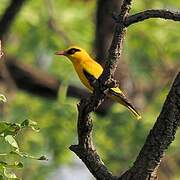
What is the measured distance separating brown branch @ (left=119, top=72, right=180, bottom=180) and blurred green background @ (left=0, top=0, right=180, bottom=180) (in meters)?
4.05

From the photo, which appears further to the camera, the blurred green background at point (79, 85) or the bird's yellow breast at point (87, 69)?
the blurred green background at point (79, 85)

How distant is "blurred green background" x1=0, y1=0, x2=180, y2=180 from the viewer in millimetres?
7769

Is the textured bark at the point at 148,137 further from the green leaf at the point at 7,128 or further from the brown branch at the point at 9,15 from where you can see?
the brown branch at the point at 9,15

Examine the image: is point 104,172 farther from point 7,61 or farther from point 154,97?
point 154,97

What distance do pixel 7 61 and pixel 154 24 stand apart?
5.80 feet

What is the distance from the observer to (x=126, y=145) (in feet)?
26.5

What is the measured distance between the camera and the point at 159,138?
3094 millimetres

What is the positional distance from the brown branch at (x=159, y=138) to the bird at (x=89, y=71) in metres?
1.57

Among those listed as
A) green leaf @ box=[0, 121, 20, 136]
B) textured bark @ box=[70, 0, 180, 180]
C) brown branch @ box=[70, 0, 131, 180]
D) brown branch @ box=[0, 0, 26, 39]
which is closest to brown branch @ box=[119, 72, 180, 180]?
textured bark @ box=[70, 0, 180, 180]

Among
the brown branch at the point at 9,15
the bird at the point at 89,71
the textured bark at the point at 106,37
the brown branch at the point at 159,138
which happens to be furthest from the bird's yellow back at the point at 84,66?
the brown branch at the point at 9,15

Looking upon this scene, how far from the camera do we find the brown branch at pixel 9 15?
7.62 metres

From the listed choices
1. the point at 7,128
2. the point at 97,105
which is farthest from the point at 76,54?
the point at 7,128

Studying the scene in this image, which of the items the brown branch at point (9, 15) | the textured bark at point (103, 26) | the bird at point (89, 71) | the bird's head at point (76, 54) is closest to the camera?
the bird at point (89, 71)

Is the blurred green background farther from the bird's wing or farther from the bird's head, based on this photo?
the bird's wing
